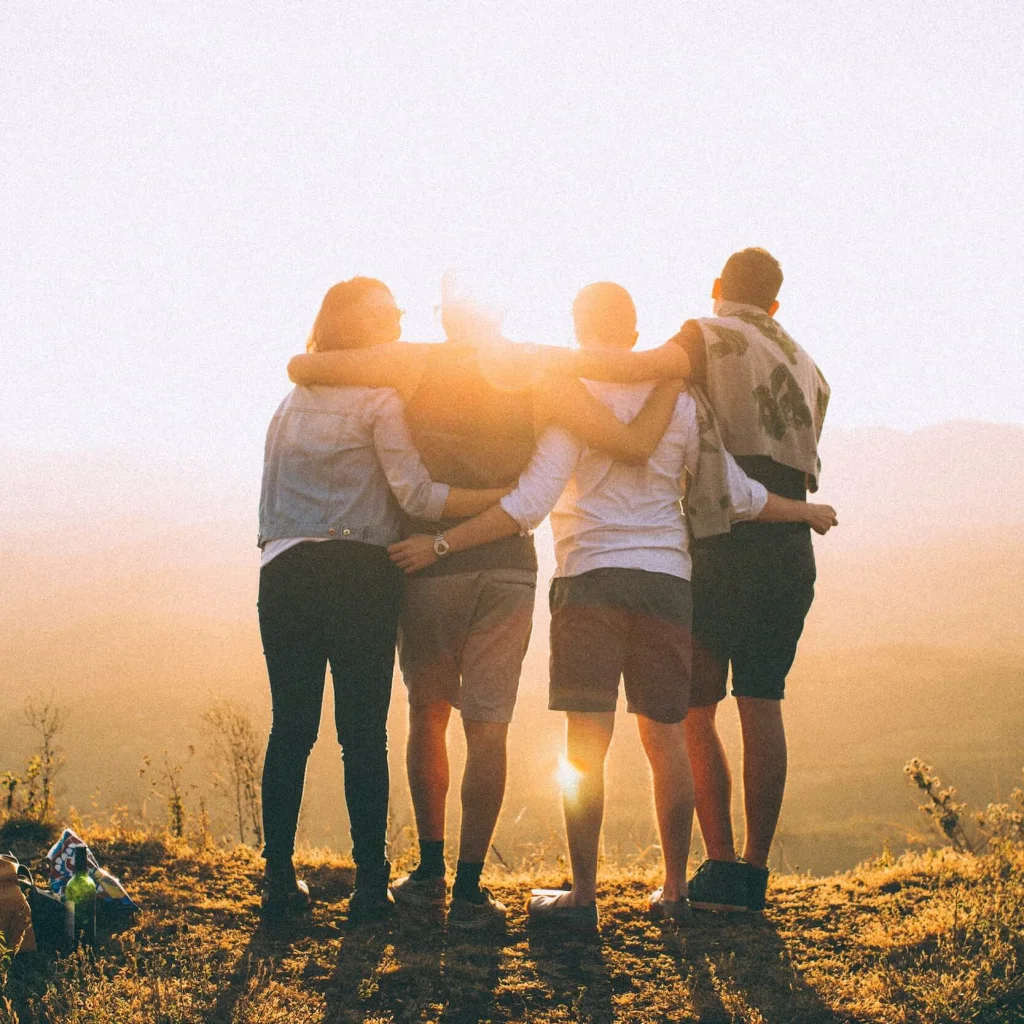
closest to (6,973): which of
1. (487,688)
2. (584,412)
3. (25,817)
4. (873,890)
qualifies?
(487,688)

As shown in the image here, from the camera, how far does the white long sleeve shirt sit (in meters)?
3.68

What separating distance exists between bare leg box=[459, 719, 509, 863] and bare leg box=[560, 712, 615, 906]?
246mm

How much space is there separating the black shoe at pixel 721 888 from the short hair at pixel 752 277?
2.19 meters

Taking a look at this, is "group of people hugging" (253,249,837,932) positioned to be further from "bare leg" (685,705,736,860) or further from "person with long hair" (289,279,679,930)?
"bare leg" (685,705,736,860)

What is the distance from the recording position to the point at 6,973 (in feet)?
9.34

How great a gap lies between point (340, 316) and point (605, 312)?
96 centimetres

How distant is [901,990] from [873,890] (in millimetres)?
1235

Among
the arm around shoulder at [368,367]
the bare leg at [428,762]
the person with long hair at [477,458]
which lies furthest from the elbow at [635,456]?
the bare leg at [428,762]

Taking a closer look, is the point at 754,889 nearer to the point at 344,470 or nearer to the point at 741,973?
the point at 741,973

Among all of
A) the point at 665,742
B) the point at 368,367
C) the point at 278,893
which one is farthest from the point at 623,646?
the point at 278,893

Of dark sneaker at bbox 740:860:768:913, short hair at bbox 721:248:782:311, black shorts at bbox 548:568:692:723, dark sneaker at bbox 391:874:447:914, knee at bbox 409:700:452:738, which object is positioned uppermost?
short hair at bbox 721:248:782:311

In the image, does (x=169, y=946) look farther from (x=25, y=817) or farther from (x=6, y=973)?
(x=25, y=817)

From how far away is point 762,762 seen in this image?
3.93 m

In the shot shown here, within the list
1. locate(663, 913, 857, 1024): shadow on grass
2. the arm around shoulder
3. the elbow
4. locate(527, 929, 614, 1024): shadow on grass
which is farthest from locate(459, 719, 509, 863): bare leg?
the arm around shoulder
